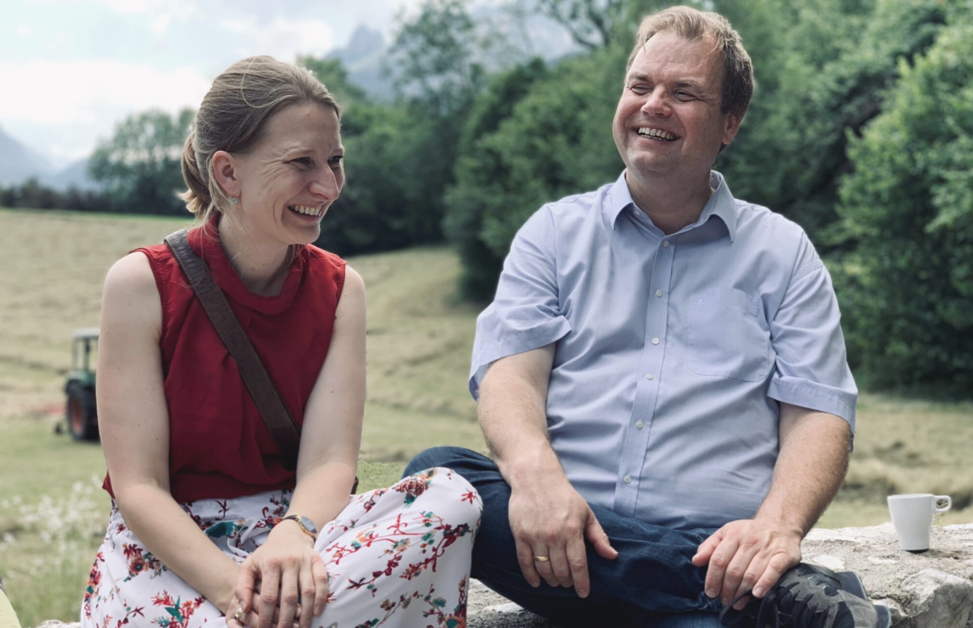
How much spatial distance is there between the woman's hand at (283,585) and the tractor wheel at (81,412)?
12727 millimetres

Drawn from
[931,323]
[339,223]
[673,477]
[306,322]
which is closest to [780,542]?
[673,477]

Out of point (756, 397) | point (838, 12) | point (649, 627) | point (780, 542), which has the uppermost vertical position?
point (838, 12)

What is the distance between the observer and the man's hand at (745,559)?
1.93 metres

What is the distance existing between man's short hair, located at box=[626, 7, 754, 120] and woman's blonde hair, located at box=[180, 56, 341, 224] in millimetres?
927

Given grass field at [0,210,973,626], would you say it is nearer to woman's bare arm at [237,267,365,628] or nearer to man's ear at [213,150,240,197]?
woman's bare arm at [237,267,365,628]

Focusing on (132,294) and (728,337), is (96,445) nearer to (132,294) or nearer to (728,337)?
(132,294)

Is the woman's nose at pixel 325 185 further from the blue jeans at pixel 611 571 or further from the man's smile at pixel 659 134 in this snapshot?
the man's smile at pixel 659 134

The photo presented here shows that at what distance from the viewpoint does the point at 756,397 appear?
2.29m

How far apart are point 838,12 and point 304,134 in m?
23.3

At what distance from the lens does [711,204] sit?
2.45m

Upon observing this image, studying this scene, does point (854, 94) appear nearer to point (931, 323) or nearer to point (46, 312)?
point (931, 323)

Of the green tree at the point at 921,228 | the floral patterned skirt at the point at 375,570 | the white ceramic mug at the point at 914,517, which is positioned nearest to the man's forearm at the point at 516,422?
the floral patterned skirt at the point at 375,570

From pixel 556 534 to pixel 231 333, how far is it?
80 centimetres

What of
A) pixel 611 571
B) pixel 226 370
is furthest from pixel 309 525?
pixel 611 571
